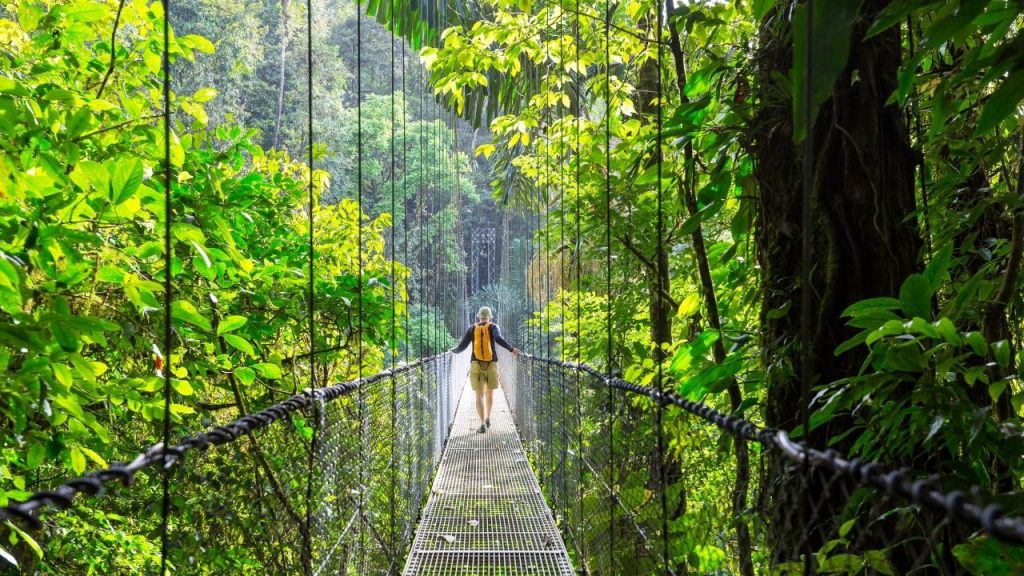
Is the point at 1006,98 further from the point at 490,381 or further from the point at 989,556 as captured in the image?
the point at 490,381

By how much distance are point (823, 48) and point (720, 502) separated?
1730mm

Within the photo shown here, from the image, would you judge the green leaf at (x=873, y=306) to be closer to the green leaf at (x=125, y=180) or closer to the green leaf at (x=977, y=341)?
the green leaf at (x=977, y=341)

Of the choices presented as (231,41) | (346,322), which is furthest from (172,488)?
(231,41)

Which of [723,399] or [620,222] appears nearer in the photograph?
[723,399]

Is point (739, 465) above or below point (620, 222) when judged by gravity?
below

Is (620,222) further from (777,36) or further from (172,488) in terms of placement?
(172,488)

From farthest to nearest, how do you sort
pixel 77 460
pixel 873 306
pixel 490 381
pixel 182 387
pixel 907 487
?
pixel 490 381
pixel 182 387
pixel 77 460
pixel 873 306
pixel 907 487

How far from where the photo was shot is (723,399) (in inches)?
75.4

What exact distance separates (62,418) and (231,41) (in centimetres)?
1617

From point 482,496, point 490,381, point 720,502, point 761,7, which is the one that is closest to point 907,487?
point 761,7

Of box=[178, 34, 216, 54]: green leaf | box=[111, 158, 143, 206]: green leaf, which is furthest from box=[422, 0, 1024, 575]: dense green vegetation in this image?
box=[178, 34, 216, 54]: green leaf

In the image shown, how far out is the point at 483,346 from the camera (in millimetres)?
5316

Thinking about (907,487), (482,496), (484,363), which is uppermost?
(907,487)

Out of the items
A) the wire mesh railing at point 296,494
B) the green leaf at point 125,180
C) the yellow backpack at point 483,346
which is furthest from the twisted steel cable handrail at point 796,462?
the yellow backpack at point 483,346
